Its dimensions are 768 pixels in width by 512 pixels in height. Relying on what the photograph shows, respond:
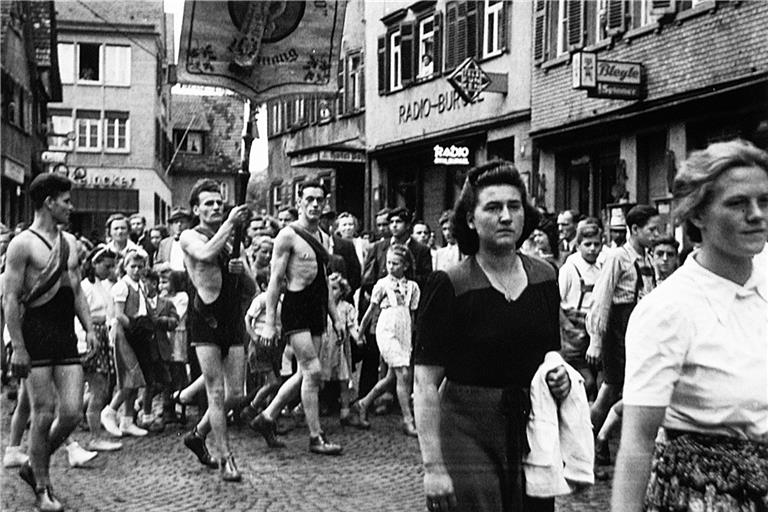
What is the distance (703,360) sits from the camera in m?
3.05

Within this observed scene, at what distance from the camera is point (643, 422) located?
3059mm

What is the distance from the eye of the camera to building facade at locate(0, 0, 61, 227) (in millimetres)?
32312

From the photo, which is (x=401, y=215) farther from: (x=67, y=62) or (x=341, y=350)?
(x=67, y=62)

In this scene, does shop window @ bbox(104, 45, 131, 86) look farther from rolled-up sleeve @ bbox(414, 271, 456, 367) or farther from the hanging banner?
rolled-up sleeve @ bbox(414, 271, 456, 367)

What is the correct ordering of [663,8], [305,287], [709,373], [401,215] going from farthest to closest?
[663,8], [401,215], [305,287], [709,373]

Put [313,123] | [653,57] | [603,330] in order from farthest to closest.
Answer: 1. [313,123]
2. [653,57]
3. [603,330]

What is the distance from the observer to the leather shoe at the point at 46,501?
718 centimetres

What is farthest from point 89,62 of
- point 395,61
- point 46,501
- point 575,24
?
point 46,501

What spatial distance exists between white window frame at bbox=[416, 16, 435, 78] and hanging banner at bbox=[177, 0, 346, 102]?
55.7 ft

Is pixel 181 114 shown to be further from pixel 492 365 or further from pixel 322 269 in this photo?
pixel 492 365

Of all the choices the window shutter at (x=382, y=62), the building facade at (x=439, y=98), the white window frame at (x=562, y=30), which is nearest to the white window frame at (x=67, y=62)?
the building facade at (x=439, y=98)

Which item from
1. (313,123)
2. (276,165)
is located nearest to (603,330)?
(313,123)

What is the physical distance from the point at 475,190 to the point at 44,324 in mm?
3564

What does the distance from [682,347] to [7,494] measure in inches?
227
